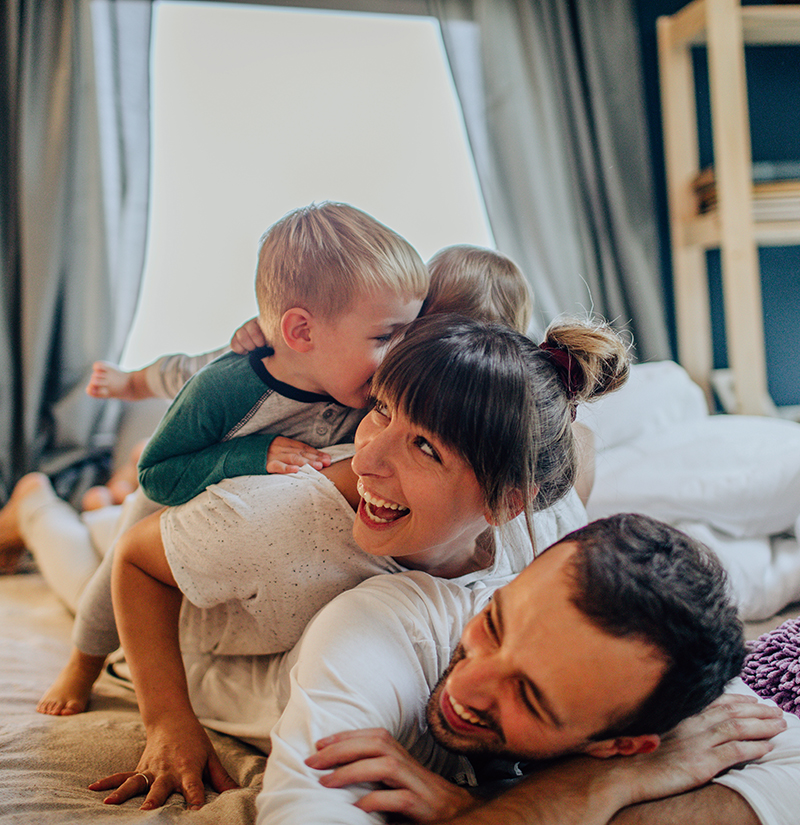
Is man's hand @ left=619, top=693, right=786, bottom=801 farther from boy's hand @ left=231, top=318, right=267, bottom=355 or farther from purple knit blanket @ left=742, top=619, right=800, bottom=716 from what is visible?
boy's hand @ left=231, top=318, right=267, bottom=355

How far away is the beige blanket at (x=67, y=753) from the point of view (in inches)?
31.1

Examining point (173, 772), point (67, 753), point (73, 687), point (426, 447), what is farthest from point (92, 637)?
point (426, 447)

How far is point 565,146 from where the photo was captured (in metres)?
2.82

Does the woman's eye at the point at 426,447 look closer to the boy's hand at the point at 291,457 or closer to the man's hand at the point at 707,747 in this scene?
the boy's hand at the point at 291,457

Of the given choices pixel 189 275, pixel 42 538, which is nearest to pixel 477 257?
pixel 42 538

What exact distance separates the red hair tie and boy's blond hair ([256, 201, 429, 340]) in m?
0.23

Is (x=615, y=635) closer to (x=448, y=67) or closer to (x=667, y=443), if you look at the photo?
(x=667, y=443)

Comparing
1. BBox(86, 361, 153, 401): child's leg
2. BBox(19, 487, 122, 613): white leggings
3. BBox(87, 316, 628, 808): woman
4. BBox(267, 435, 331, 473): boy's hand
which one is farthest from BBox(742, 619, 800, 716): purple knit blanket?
BBox(19, 487, 122, 613): white leggings

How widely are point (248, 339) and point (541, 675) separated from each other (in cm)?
71

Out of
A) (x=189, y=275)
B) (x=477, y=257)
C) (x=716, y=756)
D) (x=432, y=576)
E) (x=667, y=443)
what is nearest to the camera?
(x=716, y=756)

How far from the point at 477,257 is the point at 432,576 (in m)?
0.49

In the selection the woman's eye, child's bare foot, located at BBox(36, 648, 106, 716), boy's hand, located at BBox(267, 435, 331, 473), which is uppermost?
the woman's eye

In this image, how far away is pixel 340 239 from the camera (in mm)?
1006

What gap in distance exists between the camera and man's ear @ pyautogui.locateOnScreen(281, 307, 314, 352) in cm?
104
